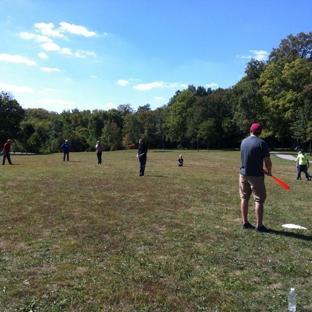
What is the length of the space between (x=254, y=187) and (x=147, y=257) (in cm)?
284

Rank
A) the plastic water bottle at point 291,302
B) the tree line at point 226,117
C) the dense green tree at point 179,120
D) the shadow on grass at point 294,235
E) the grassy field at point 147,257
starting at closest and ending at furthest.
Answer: the plastic water bottle at point 291,302 → the grassy field at point 147,257 → the shadow on grass at point 294,235 → the tree line at point 226,117 → the dense green tree at point 179,120

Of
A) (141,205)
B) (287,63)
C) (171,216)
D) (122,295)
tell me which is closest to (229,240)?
(171,216)

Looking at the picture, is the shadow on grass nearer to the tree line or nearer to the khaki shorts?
the khaki shorts

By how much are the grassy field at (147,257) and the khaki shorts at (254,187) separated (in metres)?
0.74

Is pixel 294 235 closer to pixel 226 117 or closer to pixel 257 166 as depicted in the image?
pixel 257 166

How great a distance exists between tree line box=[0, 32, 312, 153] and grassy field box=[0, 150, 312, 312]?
3598cm

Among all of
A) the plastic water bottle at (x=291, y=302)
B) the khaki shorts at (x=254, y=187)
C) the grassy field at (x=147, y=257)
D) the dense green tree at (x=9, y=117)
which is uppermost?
the dense green tree at (x=9, y=117)

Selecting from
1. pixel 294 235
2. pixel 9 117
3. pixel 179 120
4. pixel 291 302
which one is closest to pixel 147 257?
pixel 291 302

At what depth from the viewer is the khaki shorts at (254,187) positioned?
21.0ft

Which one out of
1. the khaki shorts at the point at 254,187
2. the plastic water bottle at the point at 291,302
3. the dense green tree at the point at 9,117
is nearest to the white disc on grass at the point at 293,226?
the khaki shorts at the point at 254,187

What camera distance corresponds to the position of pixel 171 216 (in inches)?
302

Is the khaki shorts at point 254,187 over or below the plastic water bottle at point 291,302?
over

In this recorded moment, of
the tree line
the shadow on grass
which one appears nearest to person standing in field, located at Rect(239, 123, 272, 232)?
the shadow on grass

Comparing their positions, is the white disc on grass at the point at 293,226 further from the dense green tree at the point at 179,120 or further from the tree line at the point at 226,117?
the dense green tree at the point at 179,120
